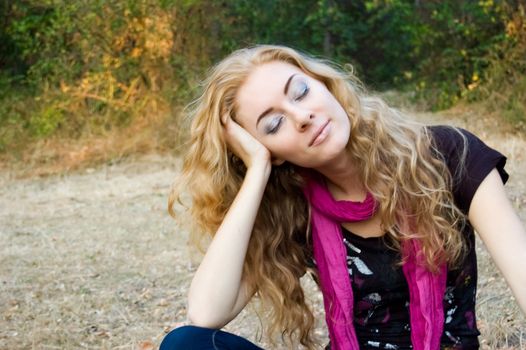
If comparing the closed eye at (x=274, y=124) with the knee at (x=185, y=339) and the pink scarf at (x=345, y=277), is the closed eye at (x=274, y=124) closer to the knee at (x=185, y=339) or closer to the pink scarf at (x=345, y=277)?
the pink scarf at (x=345, y=277)

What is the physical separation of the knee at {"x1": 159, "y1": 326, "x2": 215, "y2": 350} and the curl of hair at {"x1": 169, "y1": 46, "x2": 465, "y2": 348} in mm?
329

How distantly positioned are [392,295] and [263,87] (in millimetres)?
698

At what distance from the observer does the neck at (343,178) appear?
234 cm

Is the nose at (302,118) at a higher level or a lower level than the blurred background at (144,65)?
higher

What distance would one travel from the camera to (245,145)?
2412 mm

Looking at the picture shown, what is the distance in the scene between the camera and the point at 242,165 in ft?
8.73

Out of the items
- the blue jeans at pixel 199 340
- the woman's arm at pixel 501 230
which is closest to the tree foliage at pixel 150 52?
the woman's arm at pixel 501 230

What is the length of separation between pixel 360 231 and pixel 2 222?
16.2 feet

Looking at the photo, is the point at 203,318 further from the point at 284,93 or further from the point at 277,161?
the point at 284,93

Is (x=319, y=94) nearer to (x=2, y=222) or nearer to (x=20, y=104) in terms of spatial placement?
(x=2, y=222)

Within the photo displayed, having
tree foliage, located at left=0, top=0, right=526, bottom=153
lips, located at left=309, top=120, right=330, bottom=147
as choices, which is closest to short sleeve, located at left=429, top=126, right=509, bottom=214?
lips, located at left=309, top=120, right=330, bottom=147

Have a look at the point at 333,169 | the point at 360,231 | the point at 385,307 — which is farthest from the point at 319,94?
the point at 385,307

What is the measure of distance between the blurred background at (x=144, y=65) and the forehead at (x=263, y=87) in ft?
21.9

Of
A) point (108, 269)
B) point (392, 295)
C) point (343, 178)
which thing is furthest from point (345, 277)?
point (108, 269)
